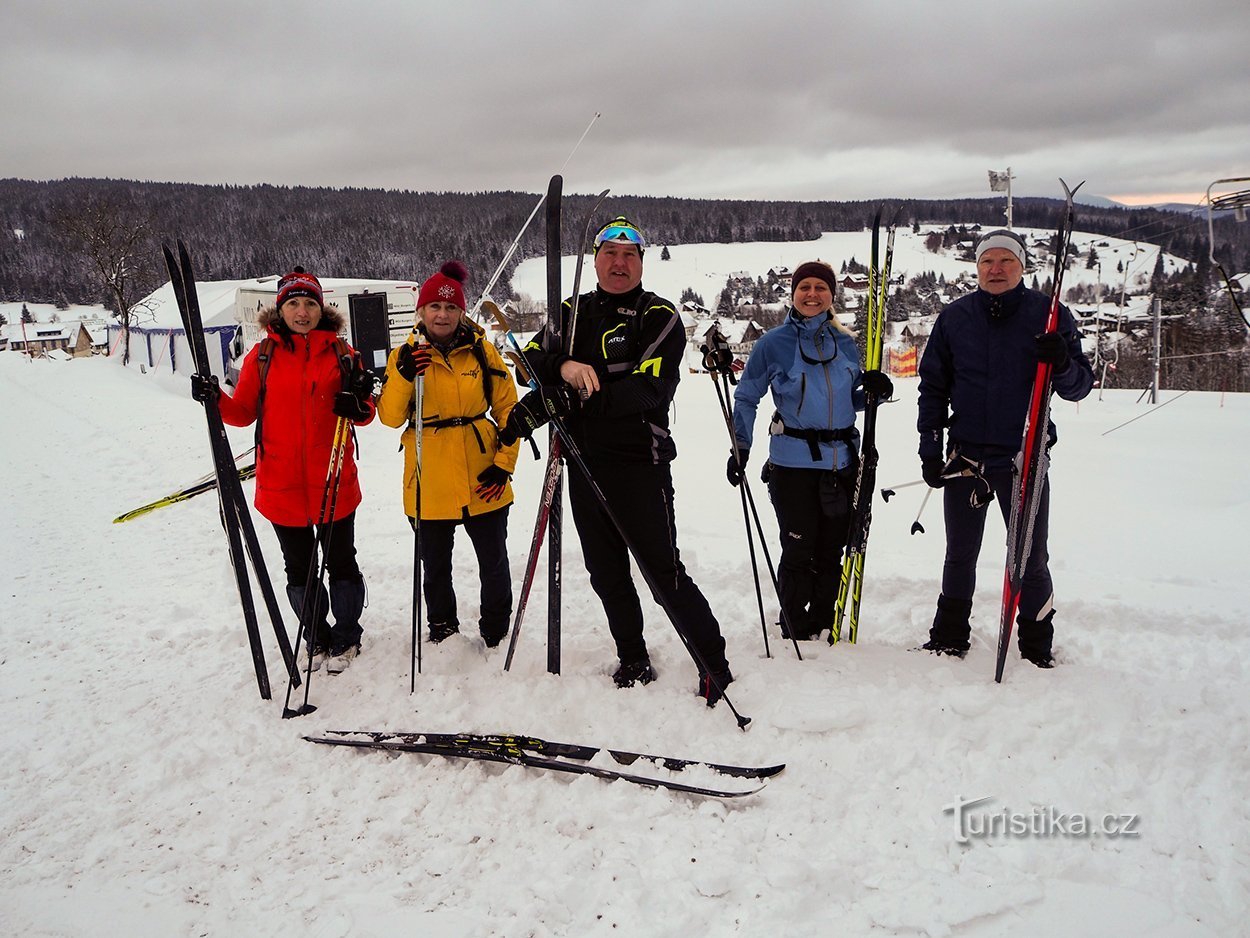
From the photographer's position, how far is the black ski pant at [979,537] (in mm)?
3213

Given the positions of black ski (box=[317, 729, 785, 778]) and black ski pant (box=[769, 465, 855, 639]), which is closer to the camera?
black ski (box=[317, 729, 785, 778])

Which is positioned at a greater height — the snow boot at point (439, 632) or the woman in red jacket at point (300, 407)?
the woman in red jacket at point (300, 407)

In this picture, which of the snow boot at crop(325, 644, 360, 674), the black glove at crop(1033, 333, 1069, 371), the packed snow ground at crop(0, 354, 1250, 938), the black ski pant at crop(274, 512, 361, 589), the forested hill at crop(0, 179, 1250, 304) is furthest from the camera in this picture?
the forested hill at crop(0, 179, 1250, 304)

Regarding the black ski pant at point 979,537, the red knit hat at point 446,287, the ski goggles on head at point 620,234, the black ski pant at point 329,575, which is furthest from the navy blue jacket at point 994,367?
the black ski pant at point 329,575

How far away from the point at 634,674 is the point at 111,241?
3028 cm

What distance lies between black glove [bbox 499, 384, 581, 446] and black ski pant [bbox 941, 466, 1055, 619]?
1.85 meters

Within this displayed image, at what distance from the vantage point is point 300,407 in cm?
344

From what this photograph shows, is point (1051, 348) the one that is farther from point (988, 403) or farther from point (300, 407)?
point (300, 407)

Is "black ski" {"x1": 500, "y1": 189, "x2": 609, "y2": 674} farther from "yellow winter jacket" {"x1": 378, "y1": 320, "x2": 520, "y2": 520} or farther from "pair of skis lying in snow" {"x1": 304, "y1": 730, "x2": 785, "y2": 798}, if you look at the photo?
"pair of skis lying in snow" {"x1": 304, "y1": 730, "x2": 785, "y2": 798}

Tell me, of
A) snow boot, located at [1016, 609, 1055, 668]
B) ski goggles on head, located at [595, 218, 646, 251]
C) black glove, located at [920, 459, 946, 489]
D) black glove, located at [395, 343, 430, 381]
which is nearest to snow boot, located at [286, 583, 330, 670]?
black glove, located at [395, 343, 430, 381]

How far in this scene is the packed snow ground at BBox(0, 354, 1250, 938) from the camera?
2113 mm

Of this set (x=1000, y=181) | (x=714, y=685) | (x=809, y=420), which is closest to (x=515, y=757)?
(x=714, y=685)

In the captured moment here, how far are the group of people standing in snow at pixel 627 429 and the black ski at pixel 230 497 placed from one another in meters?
0.12

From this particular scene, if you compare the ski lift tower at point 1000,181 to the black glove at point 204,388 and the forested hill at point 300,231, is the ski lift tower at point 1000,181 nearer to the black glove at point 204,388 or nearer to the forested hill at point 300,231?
the black glove at point 204,388
